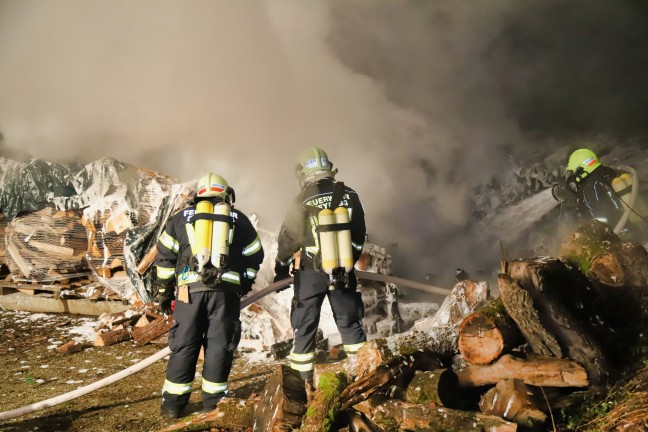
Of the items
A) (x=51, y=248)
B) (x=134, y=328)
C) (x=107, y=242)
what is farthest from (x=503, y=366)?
(x=51, y=248)

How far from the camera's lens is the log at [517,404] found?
1890 mm

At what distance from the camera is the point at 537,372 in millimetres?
2094

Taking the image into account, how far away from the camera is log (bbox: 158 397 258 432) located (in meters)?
2.32

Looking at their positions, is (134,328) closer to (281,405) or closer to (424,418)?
(281,405)

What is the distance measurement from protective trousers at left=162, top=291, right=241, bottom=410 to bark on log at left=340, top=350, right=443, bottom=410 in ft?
4.90

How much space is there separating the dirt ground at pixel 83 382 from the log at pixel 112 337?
0.32 ft

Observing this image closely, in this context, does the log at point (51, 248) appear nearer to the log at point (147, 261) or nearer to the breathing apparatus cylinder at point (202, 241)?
the log at point (147, 261)

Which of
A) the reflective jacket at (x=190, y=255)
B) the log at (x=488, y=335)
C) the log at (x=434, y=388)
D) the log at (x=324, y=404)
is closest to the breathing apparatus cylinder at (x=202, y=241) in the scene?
the reflective jacket at (x=190, y=255)

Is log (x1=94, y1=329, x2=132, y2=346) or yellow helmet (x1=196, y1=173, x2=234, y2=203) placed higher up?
yellow helmet (x1=196, y1=173, x2=234, y2=203)

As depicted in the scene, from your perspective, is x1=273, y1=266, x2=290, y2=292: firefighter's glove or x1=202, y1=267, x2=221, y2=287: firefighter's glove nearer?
x1=202, y1=267, x2=221, y2=287: firefighter's glove

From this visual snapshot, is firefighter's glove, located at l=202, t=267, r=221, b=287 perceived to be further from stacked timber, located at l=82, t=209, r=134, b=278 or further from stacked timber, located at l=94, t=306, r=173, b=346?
stacked timber, located at l=82, t=209, r=134, b=278

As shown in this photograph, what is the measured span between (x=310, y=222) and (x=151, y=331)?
3.43m

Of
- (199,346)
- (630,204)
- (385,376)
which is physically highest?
(630,204)

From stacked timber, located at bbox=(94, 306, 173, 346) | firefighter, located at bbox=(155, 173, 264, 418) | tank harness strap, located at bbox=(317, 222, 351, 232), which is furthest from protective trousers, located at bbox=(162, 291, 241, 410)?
stacked timber, located at bbox=(94, 306, 173, 346)
